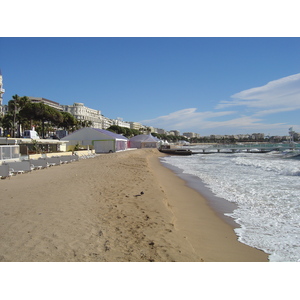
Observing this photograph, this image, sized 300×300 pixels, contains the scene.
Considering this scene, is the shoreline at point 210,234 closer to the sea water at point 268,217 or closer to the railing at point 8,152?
the sea water at point 268,217

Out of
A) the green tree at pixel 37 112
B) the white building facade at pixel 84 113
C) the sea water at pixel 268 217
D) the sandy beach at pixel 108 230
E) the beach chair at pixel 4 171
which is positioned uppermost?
the white building facade at pixel 84 113

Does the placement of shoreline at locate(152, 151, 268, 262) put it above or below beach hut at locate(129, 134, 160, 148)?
below

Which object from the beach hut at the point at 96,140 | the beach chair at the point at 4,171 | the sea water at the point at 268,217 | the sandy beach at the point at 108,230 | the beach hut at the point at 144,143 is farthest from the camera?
the beach hut at the point at 144,143

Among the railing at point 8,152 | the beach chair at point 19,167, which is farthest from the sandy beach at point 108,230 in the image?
the railing at point 8,152

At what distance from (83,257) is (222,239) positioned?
264cm

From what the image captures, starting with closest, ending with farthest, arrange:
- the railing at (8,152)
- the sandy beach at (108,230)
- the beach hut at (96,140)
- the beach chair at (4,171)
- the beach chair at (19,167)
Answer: the sandy beach at (108,230) → the beach chair at (4,171) → the beach chair at (19,167) → the railing at (8,152) → the beach hut at (96,140)

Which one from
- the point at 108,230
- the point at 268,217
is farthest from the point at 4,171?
the point at 268,217

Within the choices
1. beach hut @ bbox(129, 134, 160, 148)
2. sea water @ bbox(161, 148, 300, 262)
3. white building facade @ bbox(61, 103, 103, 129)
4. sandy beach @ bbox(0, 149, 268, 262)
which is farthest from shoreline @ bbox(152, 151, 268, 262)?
white building facade @ bbox(61, 103, 103, 129)

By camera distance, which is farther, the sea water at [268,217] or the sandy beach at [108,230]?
the sea water at [268,217]

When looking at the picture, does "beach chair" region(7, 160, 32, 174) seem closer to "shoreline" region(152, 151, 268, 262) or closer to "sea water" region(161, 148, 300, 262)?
"shoreline" region(152, 151, 268, 262)

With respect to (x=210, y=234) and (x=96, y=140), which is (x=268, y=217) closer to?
(x=210, y=234)

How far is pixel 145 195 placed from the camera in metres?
7.19
